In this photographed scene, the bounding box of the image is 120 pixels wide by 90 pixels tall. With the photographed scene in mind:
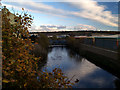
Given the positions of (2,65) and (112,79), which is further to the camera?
(112,79)

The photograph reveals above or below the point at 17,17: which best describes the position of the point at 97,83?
below

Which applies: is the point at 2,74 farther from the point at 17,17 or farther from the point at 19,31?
the point at 17,17

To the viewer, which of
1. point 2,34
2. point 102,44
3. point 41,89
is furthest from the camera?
point 102,44

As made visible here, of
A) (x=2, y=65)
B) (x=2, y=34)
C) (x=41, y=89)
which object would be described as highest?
(x=2, y=34)

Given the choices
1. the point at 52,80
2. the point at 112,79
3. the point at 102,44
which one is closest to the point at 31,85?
the point at 52,80

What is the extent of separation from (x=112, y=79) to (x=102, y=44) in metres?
18.4

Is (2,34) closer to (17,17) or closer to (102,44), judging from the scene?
(17,17)

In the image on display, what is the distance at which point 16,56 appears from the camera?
11.0ft

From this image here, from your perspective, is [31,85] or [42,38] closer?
[31,85]

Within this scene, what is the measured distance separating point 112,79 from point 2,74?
37.1 ft

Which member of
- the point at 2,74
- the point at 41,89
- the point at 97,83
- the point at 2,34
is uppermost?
the point at 2,34

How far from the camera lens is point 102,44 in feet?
95.9

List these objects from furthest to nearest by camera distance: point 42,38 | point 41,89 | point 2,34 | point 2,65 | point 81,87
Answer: point 42,38 → point 81,87 → point 41,89 → point 2,34 → point 2,65

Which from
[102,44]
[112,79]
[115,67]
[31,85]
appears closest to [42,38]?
[102,44]
